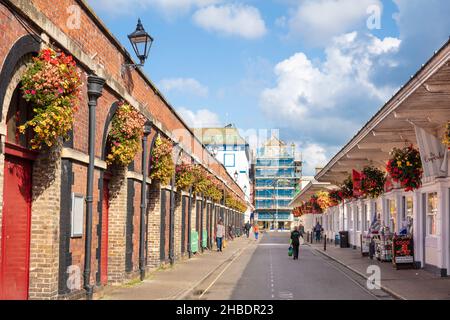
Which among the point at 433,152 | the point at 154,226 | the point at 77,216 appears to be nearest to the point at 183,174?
the point at 154,226

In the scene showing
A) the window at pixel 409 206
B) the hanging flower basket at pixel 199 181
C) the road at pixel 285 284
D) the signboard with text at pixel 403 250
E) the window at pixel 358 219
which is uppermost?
the hanging flower basket at pixel 199 181

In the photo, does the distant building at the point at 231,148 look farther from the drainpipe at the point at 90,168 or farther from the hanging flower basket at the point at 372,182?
the drainpipe at the point at 90,168

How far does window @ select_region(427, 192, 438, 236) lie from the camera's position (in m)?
20.5

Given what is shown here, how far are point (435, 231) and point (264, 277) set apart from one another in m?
5.72

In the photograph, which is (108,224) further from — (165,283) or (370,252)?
(370,252)

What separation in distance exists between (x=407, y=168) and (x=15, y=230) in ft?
41.5

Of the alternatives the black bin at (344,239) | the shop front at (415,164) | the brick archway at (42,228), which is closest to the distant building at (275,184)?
the black bin at (344,239)

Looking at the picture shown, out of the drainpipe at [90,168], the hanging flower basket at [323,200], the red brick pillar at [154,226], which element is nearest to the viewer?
the drainpipe at [90,168]

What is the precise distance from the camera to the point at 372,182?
26406mm

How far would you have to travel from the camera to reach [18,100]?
9.91 m

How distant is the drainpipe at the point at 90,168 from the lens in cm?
1188

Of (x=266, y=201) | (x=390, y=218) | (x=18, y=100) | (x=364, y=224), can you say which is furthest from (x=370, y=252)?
(x=266, y=201)

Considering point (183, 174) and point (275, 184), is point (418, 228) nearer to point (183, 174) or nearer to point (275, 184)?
point (183, 174)

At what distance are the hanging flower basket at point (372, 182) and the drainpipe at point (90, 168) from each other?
53.6 ft
